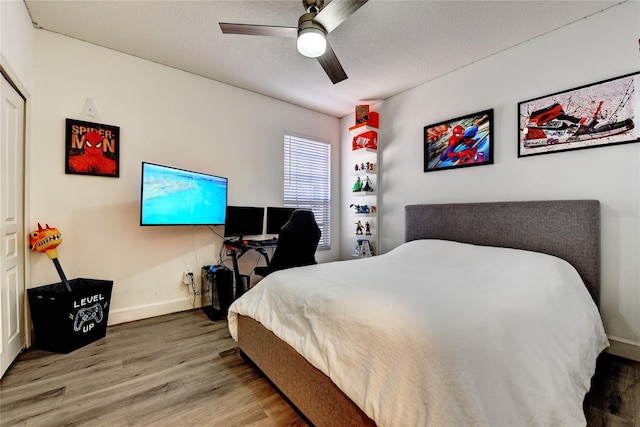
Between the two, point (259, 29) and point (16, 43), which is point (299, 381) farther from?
point (16, 43)

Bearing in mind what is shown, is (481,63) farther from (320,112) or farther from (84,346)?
(84,346)

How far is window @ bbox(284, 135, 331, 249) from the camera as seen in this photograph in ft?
12.9

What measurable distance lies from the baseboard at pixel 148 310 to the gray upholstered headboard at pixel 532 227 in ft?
9.00

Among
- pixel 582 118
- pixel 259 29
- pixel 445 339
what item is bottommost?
pixel 445 339

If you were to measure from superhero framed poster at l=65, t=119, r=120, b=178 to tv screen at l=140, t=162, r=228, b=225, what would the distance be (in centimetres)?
53

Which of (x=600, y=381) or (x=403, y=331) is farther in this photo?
(x=600, y=381)

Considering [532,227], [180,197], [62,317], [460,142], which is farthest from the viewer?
[460,142]

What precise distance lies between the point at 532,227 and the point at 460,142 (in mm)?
1130

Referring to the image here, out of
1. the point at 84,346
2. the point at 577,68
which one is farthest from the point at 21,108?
the point at 577,68

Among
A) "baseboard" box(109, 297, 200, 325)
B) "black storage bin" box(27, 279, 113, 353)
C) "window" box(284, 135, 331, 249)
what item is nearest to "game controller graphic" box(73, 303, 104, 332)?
"black storage bin" box(27, 279, 113, 353)

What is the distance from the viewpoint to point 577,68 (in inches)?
88.7

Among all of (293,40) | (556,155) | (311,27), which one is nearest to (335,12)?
(311,27)

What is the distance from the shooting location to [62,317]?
2070 mm

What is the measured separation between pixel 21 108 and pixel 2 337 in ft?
5.56
